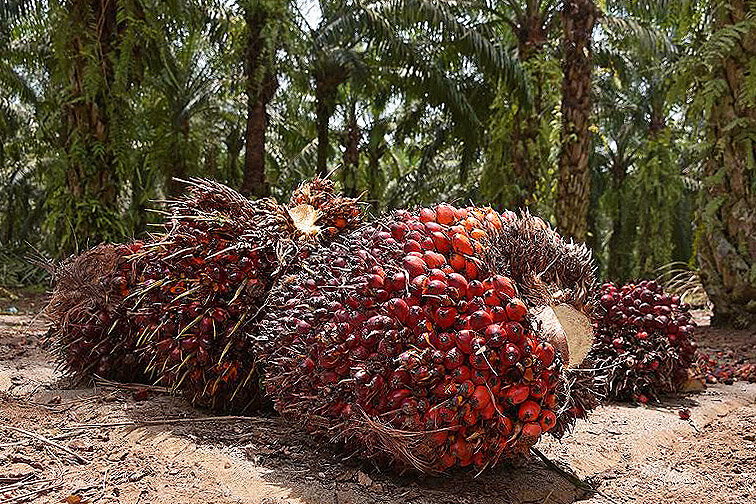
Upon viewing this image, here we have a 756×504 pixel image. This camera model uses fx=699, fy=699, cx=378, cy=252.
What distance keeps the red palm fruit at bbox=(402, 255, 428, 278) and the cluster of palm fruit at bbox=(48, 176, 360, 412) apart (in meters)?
0.69

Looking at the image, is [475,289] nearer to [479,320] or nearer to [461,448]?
[479,320]

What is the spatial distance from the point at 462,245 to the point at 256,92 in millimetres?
8376

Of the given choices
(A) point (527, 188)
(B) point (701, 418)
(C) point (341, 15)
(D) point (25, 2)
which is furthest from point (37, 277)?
(B) point (701, 418)

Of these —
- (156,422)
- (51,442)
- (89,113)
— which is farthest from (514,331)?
(89,113)

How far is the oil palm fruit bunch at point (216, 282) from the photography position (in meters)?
2.49

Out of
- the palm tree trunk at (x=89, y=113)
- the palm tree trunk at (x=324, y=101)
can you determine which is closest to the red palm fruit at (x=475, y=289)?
the palm tree trunk at (x=89, y=113)

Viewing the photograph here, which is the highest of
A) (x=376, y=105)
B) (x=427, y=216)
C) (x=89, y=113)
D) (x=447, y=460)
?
(x=376, y=105)

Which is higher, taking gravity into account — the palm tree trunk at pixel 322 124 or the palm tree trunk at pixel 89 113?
the palm tree trunk at pixel 322 124

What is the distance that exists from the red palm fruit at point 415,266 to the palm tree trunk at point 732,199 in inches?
170

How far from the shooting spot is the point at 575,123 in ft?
20.0

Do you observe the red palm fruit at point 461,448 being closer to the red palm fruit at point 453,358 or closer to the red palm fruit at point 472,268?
the red palm fruit at point 453,358

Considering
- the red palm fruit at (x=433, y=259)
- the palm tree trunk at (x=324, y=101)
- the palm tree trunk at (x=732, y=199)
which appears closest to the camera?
the red palm fruit at (x=433, y=259)

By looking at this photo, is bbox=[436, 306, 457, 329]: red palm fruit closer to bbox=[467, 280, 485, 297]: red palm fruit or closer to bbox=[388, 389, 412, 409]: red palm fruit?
bbox=[467, 280, 485, 297]: red palm fruit

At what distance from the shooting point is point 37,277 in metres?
11.6
